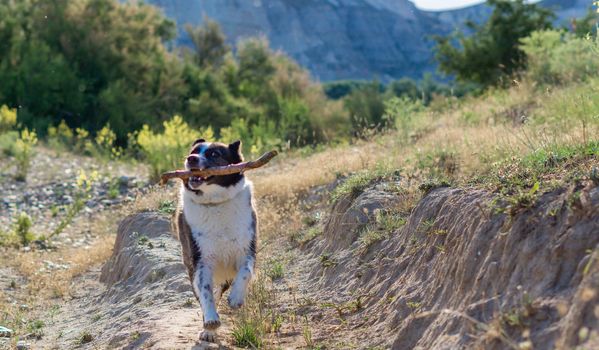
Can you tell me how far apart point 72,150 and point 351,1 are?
105 m

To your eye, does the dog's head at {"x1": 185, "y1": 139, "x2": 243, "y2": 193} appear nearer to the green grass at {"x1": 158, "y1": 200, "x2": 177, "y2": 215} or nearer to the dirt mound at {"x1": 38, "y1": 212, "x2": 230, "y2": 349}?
the dirt mound at {"x1": 38, "y1": 212, "x2": 230, "y2": 349}

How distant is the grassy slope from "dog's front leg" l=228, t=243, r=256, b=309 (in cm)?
14

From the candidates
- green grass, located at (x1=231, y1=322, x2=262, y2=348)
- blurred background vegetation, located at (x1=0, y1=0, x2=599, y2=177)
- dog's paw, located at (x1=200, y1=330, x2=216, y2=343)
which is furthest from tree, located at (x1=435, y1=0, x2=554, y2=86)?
dog's paw, located at (x1=200, y1=330, x2=216, y2=343)

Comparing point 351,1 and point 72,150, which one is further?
point 351,1

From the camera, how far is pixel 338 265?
8.37 meters

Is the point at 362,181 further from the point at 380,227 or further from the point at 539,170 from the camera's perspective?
the point at 539,170

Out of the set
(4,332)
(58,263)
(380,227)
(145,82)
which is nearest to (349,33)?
(145,82)

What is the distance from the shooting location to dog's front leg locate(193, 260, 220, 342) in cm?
629

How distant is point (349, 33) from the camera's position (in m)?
120

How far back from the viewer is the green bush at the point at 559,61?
16.8 m

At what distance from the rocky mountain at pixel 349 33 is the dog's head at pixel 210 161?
105 meters

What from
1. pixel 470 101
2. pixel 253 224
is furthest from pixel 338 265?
pixel 470 101

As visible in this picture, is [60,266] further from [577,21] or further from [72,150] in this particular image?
[577,21]

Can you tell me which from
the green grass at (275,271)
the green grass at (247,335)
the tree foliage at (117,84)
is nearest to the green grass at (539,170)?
the green grass at (247,335)
